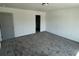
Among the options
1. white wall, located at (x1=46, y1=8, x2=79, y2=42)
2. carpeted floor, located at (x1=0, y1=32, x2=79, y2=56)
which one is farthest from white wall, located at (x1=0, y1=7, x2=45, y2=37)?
white wall, located at (x1=46, y1=8, x2=79, y2=42)

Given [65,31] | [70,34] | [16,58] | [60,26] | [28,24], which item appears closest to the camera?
[16,58]

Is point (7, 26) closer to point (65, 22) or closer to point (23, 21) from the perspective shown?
point (23, 21)

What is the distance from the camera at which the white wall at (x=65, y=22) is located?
4632mm

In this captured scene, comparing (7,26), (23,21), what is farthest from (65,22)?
(7,26)

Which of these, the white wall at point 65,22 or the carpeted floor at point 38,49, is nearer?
the carpeted floor at point 38,49

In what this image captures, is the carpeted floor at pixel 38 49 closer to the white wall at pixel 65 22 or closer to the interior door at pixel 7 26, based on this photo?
the interior door at pixel 7 26

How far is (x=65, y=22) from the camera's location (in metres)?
5.34

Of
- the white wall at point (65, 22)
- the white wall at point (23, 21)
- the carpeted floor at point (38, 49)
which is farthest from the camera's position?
the white wall at point (23, 21)

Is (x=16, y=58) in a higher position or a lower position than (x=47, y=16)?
lower

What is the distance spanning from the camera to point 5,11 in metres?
4.72

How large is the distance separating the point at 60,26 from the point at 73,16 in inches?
54.0

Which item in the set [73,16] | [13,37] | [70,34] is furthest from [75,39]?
[13,37]

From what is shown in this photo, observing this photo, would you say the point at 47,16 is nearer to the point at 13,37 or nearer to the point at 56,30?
the point at 56,30

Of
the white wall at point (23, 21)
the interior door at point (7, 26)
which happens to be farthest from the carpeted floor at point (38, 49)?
the white wall at point (23, 21)
